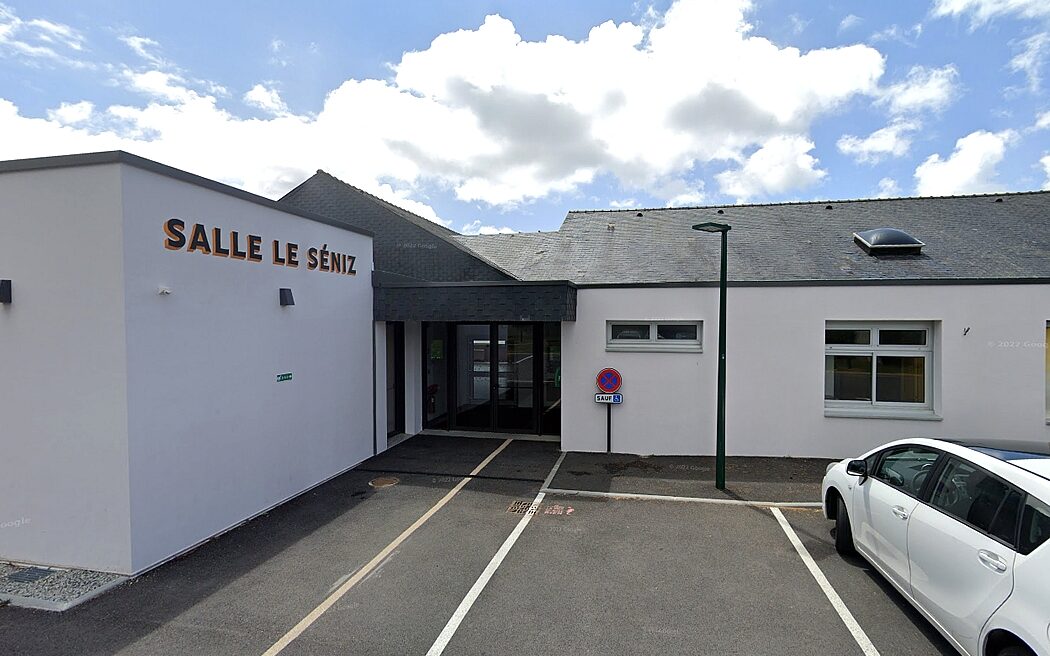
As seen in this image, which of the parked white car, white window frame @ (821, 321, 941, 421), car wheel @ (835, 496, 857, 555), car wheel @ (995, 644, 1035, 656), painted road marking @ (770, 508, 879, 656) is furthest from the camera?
white window frame @ (821, 321, 941, 421)

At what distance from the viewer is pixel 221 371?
20.6ft

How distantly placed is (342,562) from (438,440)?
5645mm

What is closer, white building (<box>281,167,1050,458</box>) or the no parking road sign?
white building (<box>281,167,1050,458</box>)

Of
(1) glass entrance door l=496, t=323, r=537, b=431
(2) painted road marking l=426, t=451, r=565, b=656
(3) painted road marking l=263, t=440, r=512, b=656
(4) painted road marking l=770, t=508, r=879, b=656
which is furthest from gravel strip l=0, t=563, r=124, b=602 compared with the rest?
(1) glass entrance door l=496, t=323, r=537, b=431

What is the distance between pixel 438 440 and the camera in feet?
36.4

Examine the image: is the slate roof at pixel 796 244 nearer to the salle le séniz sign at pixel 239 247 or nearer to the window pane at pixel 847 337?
the window pane at pixel 847 337

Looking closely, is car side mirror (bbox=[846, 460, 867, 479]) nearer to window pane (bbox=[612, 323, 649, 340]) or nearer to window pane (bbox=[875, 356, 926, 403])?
window pane (bbox=[612, 323, 649, 340])

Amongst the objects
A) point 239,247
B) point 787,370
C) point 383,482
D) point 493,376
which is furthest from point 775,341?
point 239,247

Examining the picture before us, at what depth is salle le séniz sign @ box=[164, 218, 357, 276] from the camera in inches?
223

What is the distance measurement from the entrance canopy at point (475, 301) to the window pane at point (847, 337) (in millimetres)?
4760

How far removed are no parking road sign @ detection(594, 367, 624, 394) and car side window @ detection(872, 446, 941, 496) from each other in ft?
16.2

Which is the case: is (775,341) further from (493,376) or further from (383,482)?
(383,482)

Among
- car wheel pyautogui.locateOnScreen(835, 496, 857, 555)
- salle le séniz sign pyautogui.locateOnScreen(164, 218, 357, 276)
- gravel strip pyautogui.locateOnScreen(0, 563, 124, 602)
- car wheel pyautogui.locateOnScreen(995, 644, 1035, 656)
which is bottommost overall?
gravel strip pyautogui.locateOnScreen(0, 563, 124, 602)

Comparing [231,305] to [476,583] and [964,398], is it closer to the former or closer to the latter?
[476,583]
